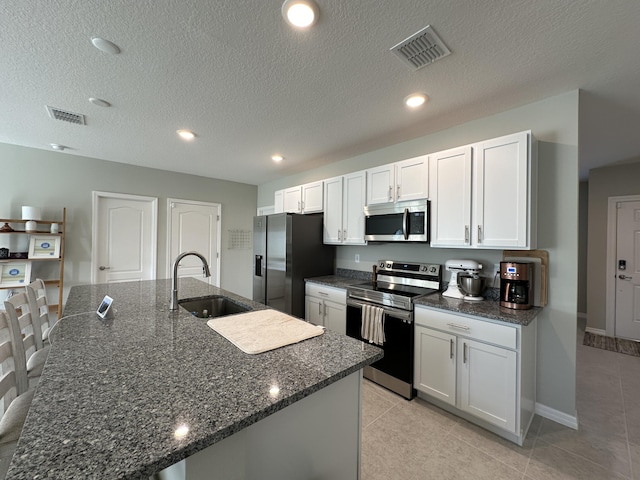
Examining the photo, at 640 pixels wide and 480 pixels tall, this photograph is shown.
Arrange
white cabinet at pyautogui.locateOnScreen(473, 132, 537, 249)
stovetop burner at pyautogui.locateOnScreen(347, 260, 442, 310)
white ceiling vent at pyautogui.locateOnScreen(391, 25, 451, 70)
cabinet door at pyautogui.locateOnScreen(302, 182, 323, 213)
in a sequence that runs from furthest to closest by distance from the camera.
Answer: cabinet door at pyautogui.locateOnScreen(302, 182, 323, 213) → stovetop burner at pyautogui.locateOnScreen(347, 260, 442, 310) → white cabinet at pyautogui.locateOnScreen(473, 132, 537, 249) → white ceiling vent at pyautogui.locateOnScreen(391, 25, 451, 70)

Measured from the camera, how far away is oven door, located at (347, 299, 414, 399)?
234cm

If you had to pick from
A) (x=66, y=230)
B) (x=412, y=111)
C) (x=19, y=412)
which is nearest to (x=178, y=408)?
(x=19, y=412)

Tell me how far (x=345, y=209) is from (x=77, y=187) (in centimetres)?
381

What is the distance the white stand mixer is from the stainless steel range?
18cm

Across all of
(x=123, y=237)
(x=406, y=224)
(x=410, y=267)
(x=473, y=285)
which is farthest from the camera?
(x=123, y=237)

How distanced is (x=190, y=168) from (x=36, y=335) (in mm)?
3175

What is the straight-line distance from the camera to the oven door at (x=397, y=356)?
7.68ft

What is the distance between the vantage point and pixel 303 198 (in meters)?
3.90

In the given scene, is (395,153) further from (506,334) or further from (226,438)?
(226,438)

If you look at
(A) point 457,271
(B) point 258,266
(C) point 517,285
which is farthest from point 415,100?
(B) point 258,266

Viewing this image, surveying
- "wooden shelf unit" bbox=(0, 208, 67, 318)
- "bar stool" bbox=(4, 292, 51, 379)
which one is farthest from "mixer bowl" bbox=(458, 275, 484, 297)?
"wooden shelf unit" bbox=(0, 208, 67, 318)

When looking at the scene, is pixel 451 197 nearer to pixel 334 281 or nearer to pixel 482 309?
Result: pixel 482 309

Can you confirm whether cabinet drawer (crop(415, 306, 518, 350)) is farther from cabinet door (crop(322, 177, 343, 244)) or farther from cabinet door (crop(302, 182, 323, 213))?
cabinet door (crop(302, 182, 323, 213))

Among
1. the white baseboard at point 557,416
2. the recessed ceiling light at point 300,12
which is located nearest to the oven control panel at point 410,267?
the white baseboard at point 557,416
